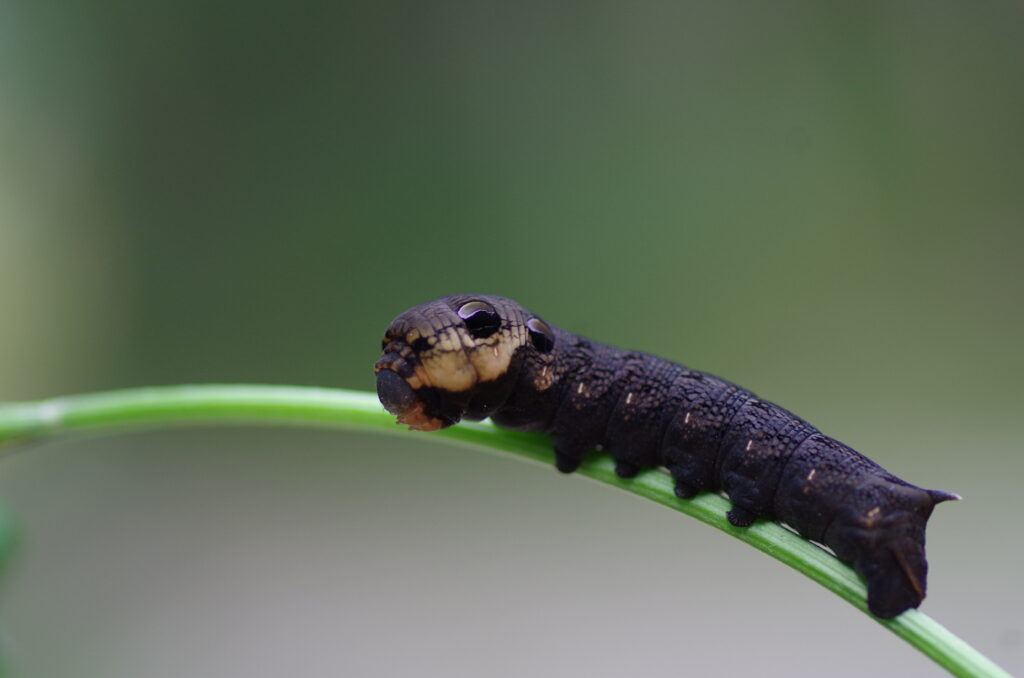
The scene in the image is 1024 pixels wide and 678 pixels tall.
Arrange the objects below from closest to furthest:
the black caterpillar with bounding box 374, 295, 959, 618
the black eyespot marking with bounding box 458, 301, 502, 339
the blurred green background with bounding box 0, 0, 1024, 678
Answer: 1. the black caterpillar with bounding box 374, 295, 959, 618
2. the black eyespot marking with bounding box 458, 301, 502, 339
3. the blurred green background with bounding box 0, 0, 1024, 678

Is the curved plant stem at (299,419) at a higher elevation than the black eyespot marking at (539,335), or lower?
lower

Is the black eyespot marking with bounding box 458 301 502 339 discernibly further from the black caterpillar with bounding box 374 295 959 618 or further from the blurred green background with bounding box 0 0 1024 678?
the blurred green background with bounding box 0 0 1024 678

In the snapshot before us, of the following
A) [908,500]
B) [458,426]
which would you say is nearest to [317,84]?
[458,426]

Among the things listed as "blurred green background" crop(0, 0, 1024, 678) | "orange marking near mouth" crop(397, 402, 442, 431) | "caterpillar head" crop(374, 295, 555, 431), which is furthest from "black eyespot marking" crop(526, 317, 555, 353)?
"blurred green background" crop(0, 0, 1024, 678)

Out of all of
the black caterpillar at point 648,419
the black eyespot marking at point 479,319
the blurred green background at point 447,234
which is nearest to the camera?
the black caterpillar at point 648,419

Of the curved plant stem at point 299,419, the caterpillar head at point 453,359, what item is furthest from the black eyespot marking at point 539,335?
the curved plant stem at point 299,419

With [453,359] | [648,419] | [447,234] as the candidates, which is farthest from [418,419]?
[447,234]

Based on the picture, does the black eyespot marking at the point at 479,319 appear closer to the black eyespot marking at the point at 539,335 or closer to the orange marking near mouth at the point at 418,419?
the black eyespot marking at the point at 539,335

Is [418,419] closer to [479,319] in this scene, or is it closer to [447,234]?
[479,319]
